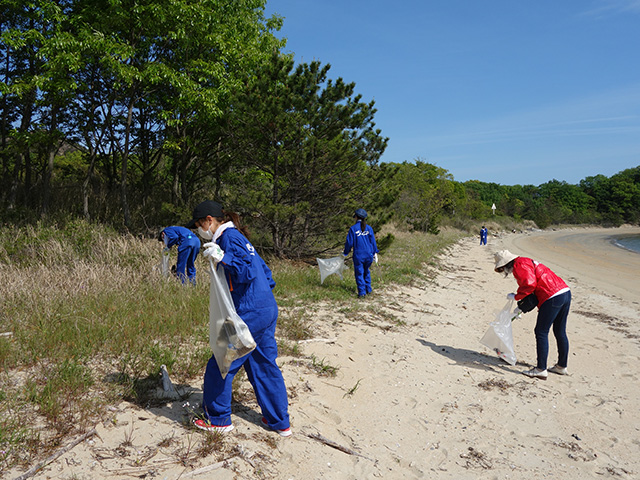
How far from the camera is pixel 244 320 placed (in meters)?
3.13

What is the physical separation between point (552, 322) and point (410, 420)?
2.54 m

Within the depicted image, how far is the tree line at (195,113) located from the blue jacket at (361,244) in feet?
7.31

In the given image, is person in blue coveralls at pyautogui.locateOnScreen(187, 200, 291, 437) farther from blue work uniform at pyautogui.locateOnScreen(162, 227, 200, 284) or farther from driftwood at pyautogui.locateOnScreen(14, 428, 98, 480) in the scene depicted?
blue work uniform at pyautogui.locateOnScreen(162, 227, 200, 284)

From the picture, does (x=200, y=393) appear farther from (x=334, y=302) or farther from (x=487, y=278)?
(x=487, y=278)

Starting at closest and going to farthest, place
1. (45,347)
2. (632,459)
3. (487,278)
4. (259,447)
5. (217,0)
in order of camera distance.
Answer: (259,447) < (632,459) < (45,347) < (217,0) < (487,278)

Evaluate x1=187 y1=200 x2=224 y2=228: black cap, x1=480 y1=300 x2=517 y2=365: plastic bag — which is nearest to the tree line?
x1=480 y1=300 x2=517 y2=365: plastic bag

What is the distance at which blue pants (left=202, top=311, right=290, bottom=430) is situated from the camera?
3.19m

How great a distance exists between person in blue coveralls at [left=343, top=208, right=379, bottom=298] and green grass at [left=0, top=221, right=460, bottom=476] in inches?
14.2

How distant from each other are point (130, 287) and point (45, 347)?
2.30 metres

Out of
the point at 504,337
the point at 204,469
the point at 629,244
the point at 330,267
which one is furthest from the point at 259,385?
the point at 629,244

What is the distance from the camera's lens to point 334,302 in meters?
7.81

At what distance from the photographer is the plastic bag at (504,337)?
5584 millimetres

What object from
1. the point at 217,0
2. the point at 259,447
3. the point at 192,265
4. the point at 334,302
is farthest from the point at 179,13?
the point at 259,447

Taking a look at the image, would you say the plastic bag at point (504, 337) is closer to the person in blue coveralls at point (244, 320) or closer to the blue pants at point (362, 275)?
the blue pants at point (362, 275)
